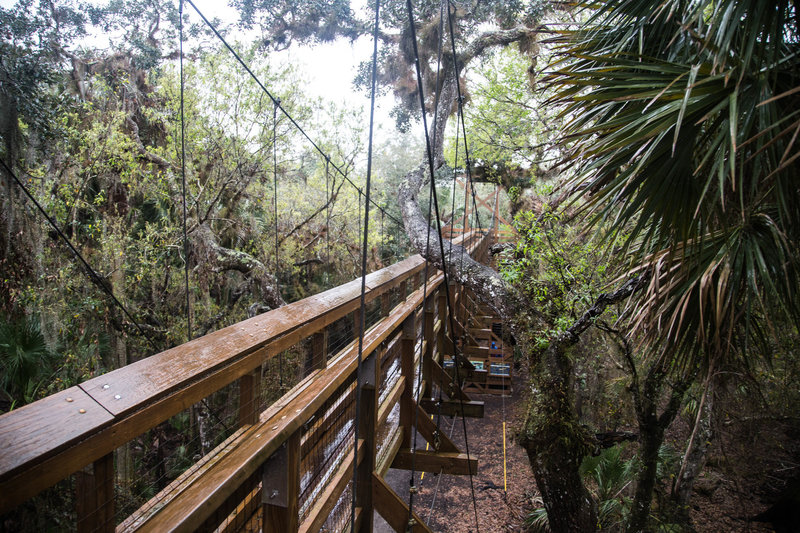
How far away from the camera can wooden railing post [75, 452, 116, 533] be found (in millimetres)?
728

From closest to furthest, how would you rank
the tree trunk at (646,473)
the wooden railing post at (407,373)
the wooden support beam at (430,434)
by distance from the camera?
the wooden railing post at (407,373) < the wooden support beam at (430,434) < the tree trunk at (646,473)

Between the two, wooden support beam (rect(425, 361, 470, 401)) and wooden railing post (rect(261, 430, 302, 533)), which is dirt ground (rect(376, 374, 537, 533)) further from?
wooden railing post (rect(261, 430, 302, 533))

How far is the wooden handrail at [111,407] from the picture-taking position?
594mm

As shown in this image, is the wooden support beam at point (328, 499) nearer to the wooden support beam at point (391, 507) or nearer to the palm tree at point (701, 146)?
the wooden support beam at point (391, 507)

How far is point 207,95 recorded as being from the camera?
7.86 m

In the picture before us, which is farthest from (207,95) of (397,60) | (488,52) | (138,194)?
(488,52)

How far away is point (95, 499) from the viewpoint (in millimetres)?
729

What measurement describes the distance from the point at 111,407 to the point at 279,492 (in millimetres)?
670

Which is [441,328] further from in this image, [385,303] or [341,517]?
[341,517]

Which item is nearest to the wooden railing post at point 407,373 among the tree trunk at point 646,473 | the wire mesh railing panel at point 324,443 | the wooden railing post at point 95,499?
the wire mesh railing panel at point 324,443

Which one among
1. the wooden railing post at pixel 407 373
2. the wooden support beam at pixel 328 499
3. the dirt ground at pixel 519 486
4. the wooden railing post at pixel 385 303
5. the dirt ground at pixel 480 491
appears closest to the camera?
the wooden support beam at pixel 328 499

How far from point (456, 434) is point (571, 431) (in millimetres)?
4759

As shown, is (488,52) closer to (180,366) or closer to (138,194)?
(138,194)

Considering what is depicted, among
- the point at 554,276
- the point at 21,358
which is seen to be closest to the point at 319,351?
the point at 554,276
